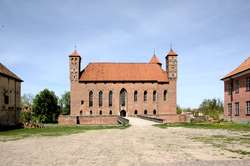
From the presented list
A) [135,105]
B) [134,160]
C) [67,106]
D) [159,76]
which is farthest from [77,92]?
[134,160]

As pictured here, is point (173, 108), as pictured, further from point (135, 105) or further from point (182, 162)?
point (182, 162)

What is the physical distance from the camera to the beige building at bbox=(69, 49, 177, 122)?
55875 mm

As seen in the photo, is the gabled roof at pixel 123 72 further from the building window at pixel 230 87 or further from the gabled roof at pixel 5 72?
the building window at pixel 230 87

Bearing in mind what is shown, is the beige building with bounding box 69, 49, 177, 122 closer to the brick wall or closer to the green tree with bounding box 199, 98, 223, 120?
the green tree with bounding box 199, 98, 223, 120

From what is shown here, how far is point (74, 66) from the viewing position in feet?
185

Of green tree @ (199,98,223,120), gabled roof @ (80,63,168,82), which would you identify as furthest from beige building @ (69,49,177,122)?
green tree @ (199,98,223,120)

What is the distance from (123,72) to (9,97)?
1137 inches

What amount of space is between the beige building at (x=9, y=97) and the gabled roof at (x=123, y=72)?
19325 millimetres

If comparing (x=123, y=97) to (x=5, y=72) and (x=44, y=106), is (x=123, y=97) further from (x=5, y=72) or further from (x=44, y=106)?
(x=5, y=72)

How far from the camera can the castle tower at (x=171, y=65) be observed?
57.9 m

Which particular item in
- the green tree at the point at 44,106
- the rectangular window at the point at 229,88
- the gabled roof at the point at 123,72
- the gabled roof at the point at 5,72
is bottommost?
the green tree at the point at 44,106

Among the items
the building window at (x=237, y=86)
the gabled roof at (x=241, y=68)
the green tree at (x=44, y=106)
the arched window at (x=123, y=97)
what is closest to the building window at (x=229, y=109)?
the building window at (x=237, y=86)

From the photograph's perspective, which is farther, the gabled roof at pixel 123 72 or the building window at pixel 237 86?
the gabled roof at pixel 123 72

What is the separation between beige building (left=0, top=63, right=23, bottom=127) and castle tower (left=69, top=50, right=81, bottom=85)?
1683 cm
